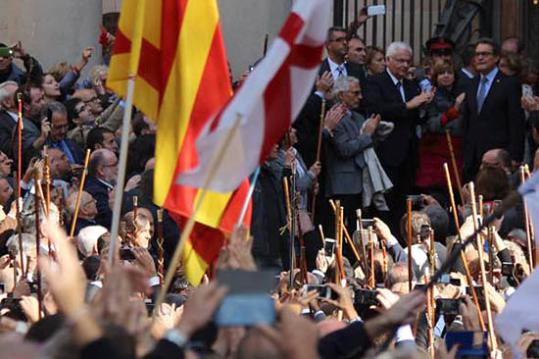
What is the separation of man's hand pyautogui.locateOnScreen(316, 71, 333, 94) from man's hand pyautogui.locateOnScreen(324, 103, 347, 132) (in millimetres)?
179

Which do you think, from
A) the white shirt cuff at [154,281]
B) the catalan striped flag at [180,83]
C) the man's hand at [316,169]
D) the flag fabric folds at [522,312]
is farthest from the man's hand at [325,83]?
the flag fabric folds at [522,312]

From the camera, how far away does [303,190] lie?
656 inches

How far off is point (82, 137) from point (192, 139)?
8.58 m

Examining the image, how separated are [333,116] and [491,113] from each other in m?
1.29

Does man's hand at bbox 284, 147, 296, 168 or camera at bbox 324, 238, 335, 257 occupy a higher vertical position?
man's hand at bbox 284, 147, 296, 168

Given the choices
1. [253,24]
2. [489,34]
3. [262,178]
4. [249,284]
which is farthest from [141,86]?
[489,34]

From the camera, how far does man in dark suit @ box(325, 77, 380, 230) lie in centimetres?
1755

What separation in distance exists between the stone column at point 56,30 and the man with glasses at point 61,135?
9.79 feet

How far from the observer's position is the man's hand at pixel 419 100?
59.1ft

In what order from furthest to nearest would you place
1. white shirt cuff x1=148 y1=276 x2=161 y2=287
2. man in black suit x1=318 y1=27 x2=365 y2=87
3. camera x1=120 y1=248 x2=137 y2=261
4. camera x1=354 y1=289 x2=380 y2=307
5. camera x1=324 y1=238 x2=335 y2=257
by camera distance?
man in black suit x1=318 y1=27 x2=365 y2=87, camera x1=324 y1=238 x2=335 y2=257, camera x1=120 y1=248 x2=137 y2=261, white shirt cuff x1=148 y1=276 x2=161 y2=287, camera x1=354 y1=289 x2=380 y2=307

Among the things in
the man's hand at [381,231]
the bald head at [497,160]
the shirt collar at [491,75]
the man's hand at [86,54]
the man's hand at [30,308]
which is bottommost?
the man's hand at [381,231]

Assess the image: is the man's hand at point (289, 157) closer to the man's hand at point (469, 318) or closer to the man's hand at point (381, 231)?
the man's hand at point (381, 231)

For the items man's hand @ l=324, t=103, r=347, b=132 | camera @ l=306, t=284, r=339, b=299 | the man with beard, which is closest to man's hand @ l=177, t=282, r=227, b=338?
camera @ l=306, t=284, r=339, b=299

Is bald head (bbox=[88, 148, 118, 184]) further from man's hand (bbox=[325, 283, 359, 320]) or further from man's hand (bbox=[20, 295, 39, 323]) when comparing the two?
man's hand (bbox=[325, 283, 359, 320])
